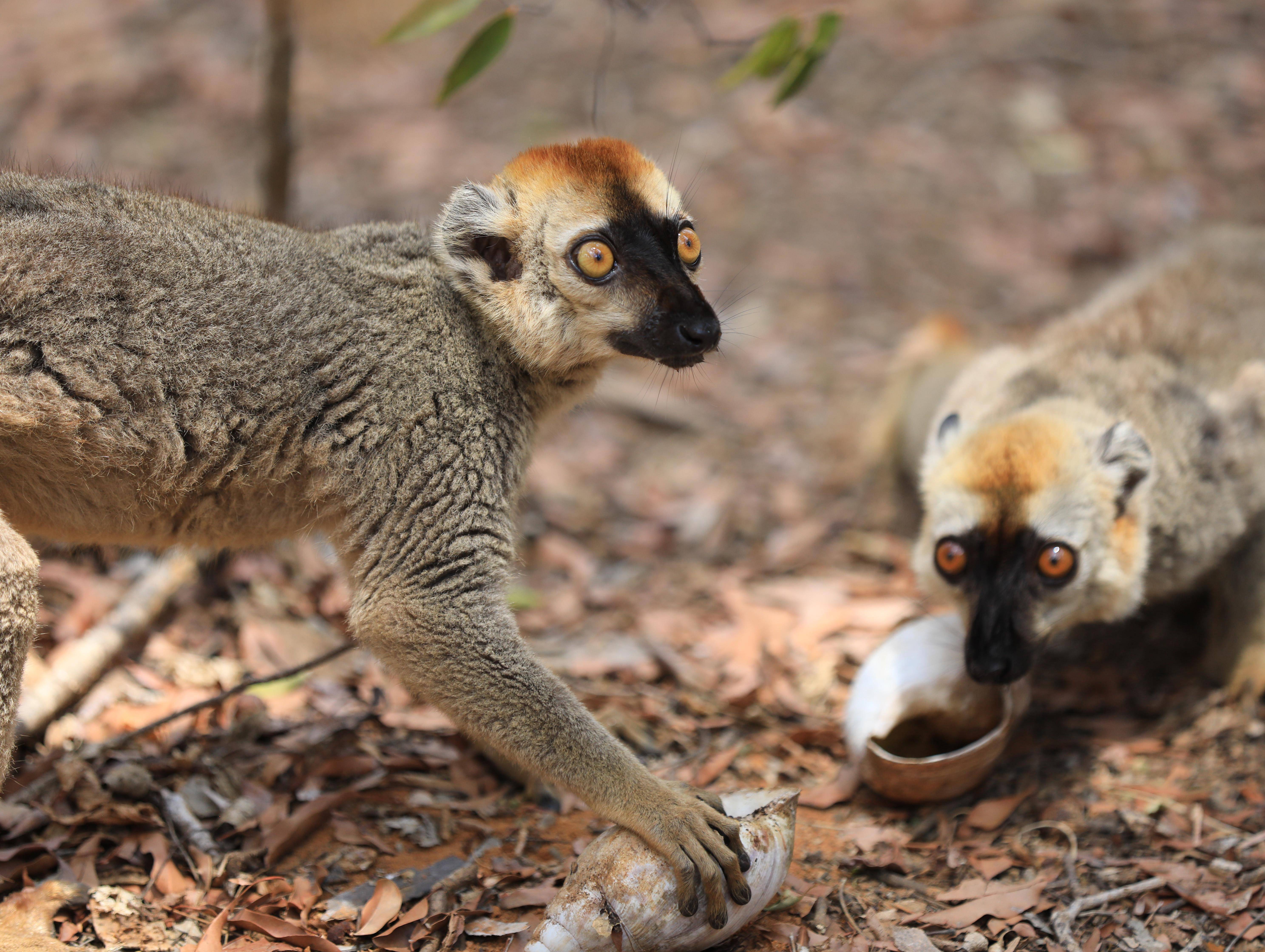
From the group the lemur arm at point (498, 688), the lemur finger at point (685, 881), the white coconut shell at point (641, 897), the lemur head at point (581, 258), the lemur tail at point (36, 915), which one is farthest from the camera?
the lemur head at point (581, 258)

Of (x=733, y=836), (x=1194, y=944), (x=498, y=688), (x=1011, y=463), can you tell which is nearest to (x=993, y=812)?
(x=1194, y=944)

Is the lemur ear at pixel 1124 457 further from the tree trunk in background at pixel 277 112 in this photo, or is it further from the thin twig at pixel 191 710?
the tree trunk in background at pixel 277 112

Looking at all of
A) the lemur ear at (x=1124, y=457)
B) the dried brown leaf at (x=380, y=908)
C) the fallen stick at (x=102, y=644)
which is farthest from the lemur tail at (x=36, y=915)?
the lemur ear at (x=1124, y=457)

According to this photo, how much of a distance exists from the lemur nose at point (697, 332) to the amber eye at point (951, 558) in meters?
1.79

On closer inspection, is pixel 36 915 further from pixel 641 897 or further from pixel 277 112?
Result: pixel 277 112

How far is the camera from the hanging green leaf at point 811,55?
566 cm

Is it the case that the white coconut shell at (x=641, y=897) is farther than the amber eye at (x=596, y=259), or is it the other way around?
the amber eye at (x=596, y=259)

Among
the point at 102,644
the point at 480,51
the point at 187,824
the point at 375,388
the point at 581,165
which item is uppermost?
the point at 480,51

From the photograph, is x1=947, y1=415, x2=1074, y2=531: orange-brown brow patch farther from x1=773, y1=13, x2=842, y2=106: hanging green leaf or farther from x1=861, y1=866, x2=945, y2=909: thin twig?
x1=773, y1=13, x2=842, y2=106: hanging green leaf

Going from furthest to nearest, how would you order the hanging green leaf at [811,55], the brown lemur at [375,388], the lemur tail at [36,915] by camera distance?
the hanging green leaf at [811,55], the brown lemur at [375,388], the lemur tail at [36,915]

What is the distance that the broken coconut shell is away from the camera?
4.97 meters

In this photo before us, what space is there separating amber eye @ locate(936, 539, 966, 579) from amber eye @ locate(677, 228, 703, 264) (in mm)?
1976

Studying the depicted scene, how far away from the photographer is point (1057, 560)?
16.9ft

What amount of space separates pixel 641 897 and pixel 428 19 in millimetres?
4369
